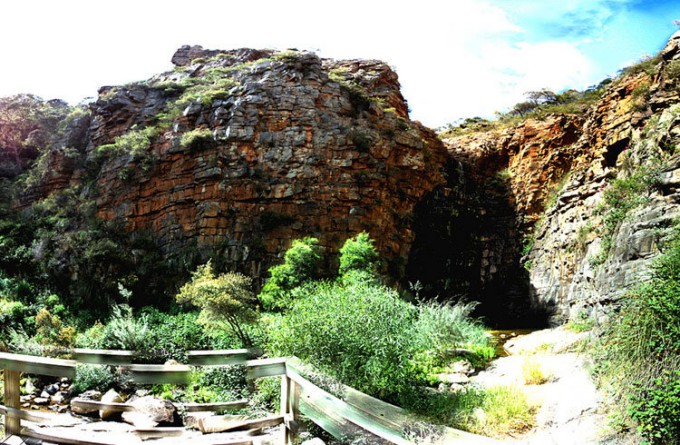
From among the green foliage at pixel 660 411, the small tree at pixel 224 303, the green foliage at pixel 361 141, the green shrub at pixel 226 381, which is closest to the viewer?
the green foliage at pixel 660 411

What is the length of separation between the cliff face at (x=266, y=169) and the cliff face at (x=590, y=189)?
14.5 ft

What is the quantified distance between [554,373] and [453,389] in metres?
1.75

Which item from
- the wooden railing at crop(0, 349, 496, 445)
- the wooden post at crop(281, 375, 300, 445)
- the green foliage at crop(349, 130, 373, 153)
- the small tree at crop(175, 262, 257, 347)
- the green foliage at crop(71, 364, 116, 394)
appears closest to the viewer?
the wooden railing at crop(0, 349, 496, 445)

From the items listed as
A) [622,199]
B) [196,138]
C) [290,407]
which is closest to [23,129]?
[196,138]

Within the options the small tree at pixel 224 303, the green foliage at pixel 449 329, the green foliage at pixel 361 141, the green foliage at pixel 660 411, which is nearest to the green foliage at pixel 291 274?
the small tree at pixel 224 303

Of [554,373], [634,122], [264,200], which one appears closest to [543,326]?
[634,122]

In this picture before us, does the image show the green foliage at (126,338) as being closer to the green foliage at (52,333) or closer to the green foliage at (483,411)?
the green foliage at (52,333)

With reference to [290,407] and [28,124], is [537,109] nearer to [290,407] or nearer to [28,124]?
[290,407]

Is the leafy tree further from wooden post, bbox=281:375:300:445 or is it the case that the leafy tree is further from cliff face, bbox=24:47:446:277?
wooden post, bbox=281:375:300:445

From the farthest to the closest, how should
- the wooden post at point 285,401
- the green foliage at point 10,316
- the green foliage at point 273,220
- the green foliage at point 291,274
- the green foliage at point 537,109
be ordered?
the green foliage at point 537,109 → the green foliage at point 273,220 → the green foliage at point 10,316 → the green foliage at point 291,274 → the wooden post at point 285,401

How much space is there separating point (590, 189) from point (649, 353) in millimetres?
12365

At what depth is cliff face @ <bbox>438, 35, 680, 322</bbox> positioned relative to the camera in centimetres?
935

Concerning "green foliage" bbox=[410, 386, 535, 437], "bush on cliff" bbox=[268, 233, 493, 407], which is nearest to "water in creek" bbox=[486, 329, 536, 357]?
"green foliage" bbox=[410, 386, 535, 437]

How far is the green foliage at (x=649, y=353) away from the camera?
3865 millimetres
